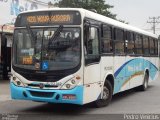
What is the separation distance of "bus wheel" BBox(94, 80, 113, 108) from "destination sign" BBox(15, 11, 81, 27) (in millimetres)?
2770

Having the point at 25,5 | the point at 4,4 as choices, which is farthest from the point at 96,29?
the point at 25,5

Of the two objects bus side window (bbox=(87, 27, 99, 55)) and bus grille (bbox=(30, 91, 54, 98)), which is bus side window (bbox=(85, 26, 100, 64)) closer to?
bus side window (bbox=(87, 27, 99, 55))

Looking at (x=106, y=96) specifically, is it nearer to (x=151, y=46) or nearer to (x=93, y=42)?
(x=93, y=42)

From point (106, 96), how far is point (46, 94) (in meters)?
2.69

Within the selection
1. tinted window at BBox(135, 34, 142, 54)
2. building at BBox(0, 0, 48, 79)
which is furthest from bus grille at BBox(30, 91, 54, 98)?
building at BBox(0, 0, 48, 79)

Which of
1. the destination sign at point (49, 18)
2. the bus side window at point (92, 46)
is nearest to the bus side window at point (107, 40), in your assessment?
the bus side window at point (92, 46)

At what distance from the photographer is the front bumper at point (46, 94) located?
11375 millimetres

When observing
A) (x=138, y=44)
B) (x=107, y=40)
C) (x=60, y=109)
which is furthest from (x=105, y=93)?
(x=138, y=44)

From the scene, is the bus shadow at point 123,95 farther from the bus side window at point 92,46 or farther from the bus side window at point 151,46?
the bus side window at point 92,46

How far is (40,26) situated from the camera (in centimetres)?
1207

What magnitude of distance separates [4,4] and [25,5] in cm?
238

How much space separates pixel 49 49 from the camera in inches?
464

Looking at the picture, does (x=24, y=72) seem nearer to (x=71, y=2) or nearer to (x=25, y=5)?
(x=25, y=5)

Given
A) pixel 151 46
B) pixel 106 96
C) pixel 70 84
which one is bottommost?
pixel 106 96
